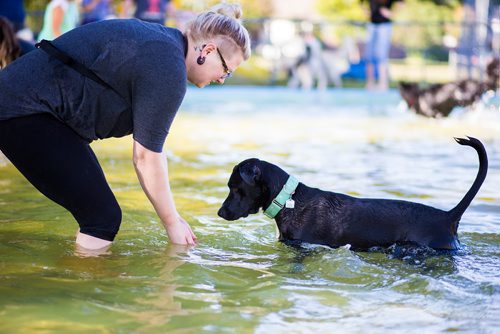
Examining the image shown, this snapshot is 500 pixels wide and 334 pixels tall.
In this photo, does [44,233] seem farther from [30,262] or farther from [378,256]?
[378,256]

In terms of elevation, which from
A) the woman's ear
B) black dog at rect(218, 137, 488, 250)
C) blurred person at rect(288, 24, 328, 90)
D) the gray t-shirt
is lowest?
blurred person at rect(288, 24, 328, 90)

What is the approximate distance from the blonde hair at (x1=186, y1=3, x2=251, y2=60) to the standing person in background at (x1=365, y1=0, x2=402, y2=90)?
46.3ft

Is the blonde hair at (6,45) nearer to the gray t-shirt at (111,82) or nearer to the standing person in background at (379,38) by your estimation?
the gray t-shirt at (111,82)

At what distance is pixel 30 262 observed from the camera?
475 centimetres

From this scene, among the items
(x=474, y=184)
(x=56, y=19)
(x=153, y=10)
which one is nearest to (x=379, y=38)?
(x=153, y=10)

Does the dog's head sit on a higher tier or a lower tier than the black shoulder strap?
lower

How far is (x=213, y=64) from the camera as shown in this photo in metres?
4.41

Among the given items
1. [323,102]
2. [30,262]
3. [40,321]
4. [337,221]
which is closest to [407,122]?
[323,102]

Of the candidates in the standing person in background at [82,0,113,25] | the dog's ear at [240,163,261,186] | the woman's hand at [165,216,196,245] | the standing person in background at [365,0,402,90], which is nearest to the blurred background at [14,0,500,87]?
the standing person in background at [82,0,113,25]

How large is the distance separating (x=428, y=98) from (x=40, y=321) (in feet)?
39.2

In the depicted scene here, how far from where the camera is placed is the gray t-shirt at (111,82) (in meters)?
4.18

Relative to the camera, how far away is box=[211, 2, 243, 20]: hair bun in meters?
4.42

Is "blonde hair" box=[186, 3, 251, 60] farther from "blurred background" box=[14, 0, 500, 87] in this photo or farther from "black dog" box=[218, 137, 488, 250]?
"blurred background" box=[14, 0, 500, 87]

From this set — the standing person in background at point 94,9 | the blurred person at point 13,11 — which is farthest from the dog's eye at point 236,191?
the standing person in background at point 94,9
